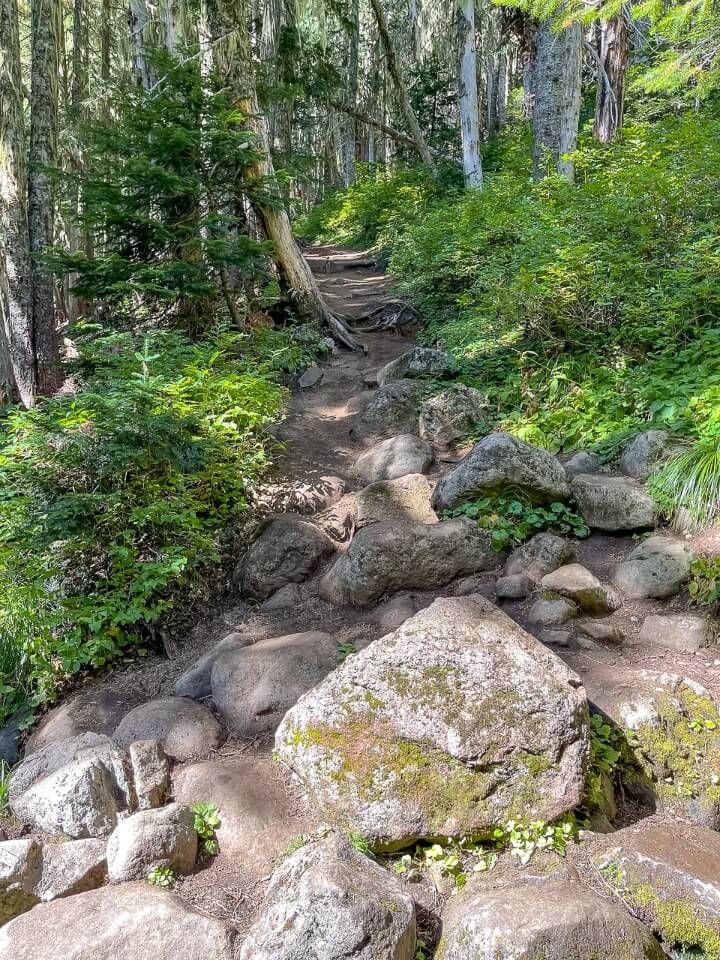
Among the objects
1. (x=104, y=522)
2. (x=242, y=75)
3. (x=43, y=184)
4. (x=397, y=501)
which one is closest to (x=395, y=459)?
(x=397, y=501)

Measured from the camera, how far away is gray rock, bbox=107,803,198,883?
99.7 inches

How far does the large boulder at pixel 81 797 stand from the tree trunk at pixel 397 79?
15959 millimetres

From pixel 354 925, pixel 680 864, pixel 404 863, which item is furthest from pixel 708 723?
pixel 354 925

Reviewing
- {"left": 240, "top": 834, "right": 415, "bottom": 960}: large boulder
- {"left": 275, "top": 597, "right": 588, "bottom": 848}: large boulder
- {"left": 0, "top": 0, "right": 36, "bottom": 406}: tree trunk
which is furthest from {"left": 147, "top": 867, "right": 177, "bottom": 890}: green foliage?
{"left": 0, "top": 0, "right": 36, "bottom": 406}: tree trunk

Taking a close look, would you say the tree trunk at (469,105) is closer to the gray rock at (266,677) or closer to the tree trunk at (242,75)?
the tree trunk at (242,75)

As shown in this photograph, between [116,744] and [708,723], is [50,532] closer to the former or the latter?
[116,744]

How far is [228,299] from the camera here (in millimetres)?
7871

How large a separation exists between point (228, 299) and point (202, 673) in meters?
5.34

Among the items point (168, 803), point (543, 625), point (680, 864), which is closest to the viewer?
point (680, 864)

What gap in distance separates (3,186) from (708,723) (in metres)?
9.94

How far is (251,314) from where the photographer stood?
8.90 m

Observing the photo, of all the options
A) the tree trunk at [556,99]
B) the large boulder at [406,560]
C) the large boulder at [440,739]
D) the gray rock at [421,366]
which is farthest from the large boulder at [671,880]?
the tree trunk at [556,99]

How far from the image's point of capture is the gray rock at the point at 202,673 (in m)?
3.83

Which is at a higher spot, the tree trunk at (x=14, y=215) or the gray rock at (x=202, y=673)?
→ the tree trunk at (x=14, y=215)
